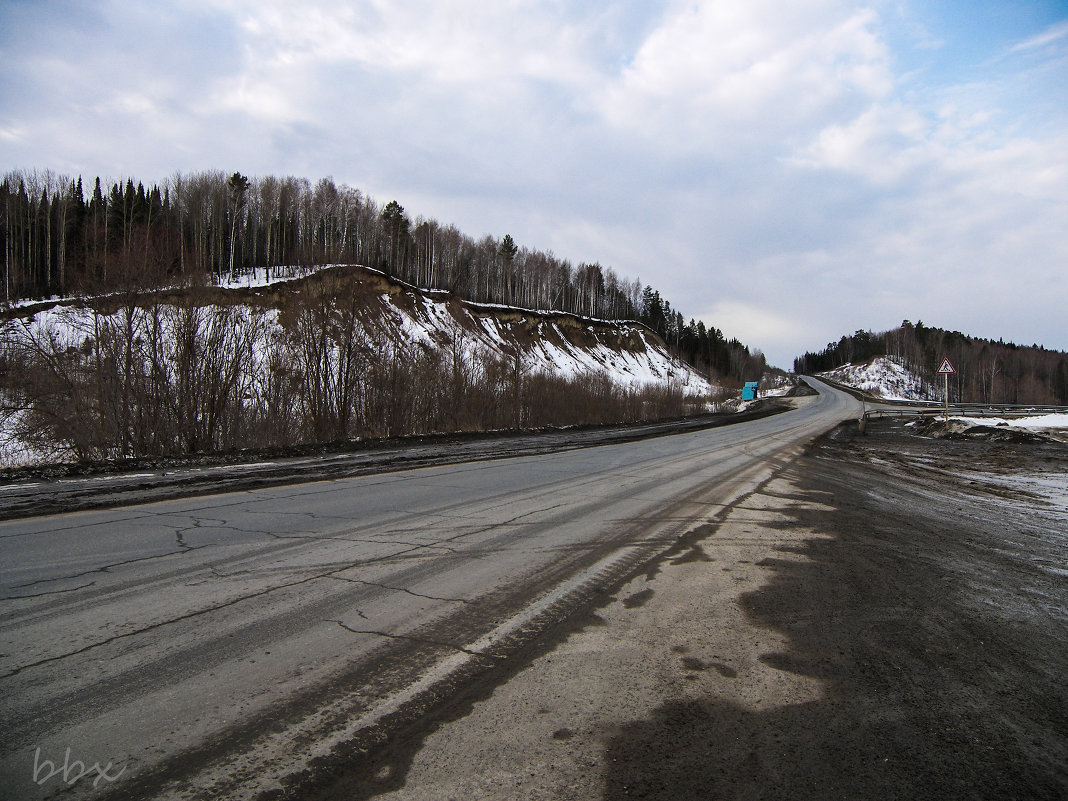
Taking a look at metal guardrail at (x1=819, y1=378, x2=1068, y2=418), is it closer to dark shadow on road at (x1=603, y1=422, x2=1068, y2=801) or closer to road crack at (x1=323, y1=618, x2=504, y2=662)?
dark shadow on road at (x1=603, y1=422, x2=1068, y2=801)

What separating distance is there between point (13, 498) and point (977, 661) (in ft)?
38.7

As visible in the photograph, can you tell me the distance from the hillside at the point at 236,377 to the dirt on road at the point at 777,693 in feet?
54.3

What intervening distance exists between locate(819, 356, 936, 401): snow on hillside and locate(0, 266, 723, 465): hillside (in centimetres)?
11741

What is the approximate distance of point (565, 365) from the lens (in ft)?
254

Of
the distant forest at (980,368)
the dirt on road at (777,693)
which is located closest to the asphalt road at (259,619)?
the dirt on road at (777,693)

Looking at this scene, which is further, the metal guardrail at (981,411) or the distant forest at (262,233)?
the distant forest at (262,233)

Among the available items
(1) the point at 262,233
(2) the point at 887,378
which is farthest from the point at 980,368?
(1) the point at 262,233

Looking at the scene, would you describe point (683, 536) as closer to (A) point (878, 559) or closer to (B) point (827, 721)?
(A) point (878, 559)

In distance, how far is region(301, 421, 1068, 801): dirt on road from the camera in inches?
94.3

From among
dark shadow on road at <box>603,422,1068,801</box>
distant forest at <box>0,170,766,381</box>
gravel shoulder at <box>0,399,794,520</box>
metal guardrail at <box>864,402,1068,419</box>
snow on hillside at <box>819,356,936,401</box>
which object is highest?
distant forest at <box>0,170,766,381</box>

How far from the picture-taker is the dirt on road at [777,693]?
239 centimetres

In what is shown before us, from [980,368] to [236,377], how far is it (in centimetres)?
13992

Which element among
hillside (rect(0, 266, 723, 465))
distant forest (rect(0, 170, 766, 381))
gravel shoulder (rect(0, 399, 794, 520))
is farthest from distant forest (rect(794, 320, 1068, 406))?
gravel shoulder (rect(0, 399, 794, 520))

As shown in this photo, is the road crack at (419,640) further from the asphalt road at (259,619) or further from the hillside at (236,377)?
the hillside at (236,377)
